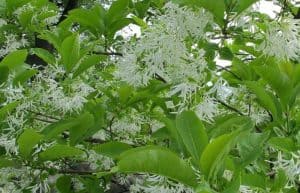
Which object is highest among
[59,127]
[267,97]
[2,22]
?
[2,22]

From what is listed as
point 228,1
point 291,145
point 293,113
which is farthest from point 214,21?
point 291,145

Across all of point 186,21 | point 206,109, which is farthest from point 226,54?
point 206,109

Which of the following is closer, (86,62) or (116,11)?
(86,62)

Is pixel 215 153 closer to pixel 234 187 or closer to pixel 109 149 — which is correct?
pixel 234 187

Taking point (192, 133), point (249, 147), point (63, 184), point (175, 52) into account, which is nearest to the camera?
point (192, 133)

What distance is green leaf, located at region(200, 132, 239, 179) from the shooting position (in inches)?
49.6

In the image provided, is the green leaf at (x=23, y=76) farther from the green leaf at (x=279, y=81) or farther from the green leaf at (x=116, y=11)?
the green leaf at (x=279, y=81)

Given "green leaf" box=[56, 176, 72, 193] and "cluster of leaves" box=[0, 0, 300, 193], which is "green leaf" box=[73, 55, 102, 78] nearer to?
"cluster of leaves" box=[0, 0, 300, 193]

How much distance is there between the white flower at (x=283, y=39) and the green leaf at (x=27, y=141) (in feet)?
2.45

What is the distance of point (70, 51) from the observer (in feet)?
6.69


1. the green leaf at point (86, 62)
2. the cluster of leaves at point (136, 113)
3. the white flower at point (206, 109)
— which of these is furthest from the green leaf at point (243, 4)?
the green leaf at point (86, 62)

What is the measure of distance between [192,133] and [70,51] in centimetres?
78

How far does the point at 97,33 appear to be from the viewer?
228 centimetres

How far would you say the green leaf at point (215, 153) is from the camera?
1.26 m
